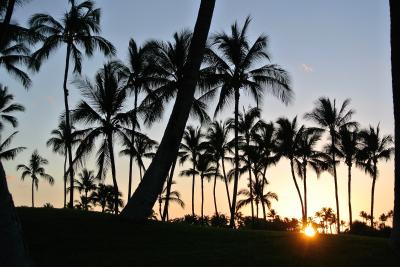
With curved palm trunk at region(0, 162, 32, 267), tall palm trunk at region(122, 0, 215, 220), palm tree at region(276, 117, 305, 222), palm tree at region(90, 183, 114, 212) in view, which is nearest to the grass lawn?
tall palm trunk at region(122, 0, 215, 220)

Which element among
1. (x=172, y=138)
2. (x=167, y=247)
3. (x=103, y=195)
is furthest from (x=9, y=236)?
(x=103, y=195)

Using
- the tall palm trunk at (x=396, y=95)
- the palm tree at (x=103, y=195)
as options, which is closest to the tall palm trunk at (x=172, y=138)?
the tall palm trunk at (x=396, y=95)

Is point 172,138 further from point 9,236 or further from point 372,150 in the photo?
point 372,150

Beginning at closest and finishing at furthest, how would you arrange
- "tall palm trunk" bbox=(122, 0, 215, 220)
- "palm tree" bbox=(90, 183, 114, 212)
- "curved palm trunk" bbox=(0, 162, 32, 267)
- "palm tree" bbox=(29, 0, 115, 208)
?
"curved palm trunk" bbox=(0, 162, 32, 267) → "tall palm trunk" bbox=(122, 0, 215, 220) → "palm tree" bbox=(29, 0, 115, 208) → "palm tree" bbox=(90, 183, 114, 212)

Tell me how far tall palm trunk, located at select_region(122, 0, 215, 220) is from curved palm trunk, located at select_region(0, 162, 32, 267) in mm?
8154

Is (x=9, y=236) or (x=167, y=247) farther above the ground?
(x=9, y=236)

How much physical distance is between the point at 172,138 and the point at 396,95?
6.54 m

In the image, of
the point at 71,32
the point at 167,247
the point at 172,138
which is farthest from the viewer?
the point at 71,32

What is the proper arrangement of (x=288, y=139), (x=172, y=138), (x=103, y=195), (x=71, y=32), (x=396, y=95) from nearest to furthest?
(x=396, y=95), (x=172, y=138), (x=71, y=32), (x=288, y=139), (x=103, y=195)

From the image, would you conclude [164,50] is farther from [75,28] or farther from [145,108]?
[75,28]

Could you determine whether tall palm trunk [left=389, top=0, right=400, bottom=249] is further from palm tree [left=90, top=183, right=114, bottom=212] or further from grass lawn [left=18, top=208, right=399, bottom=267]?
palm tree [left=90, top=183, right=114, bottom=212]

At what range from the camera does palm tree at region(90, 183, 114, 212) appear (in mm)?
68062

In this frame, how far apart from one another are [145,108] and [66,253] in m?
14.1

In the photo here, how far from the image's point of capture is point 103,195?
225 ft
